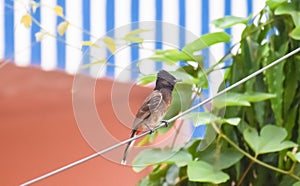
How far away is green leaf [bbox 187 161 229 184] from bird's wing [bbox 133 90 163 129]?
15.6 inches

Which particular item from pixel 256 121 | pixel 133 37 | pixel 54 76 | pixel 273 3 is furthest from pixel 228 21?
pixel 54 76

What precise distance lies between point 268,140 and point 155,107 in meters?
0.47

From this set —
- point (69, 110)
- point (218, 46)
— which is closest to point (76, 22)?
point (69, 110)

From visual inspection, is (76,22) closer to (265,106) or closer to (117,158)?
(265,106)

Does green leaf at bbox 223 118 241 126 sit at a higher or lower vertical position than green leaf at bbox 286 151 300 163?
higher

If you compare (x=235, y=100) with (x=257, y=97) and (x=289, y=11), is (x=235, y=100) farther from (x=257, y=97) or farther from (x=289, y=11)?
(x=289, y=11)

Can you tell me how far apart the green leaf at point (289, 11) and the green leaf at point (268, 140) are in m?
0.21

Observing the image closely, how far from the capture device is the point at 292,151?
44.1 inches

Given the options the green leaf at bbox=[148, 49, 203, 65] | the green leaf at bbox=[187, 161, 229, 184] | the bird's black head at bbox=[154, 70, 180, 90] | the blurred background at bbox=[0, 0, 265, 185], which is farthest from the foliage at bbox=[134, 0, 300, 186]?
the bird's black head at bbox=[154, 70, 180, 90]

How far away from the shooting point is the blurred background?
59.6 inches

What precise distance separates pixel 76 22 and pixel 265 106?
641 mm

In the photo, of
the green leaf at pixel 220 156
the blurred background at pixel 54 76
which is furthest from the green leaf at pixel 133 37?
the blurred background at pixel 54 76

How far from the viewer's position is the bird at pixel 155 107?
2.11 ft

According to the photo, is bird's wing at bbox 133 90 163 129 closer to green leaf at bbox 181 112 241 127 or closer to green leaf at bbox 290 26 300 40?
green leaf at bbox 181 112 241 127
